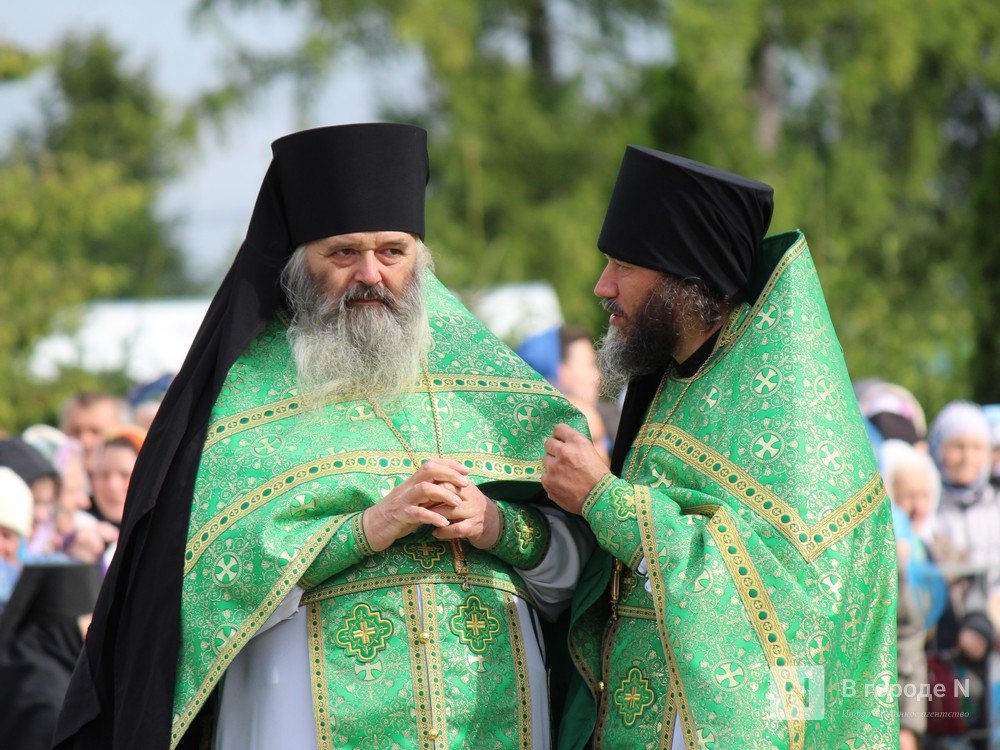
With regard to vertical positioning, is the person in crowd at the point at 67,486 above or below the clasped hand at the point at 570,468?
above

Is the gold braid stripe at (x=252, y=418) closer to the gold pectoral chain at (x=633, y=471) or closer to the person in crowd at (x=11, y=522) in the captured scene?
the gold pectoral chain at (x=633, y=471)

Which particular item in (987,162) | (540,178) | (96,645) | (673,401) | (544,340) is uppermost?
(540,178)

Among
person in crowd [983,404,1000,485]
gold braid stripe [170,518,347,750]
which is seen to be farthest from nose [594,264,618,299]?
person in crowd [983,404,1000,485]

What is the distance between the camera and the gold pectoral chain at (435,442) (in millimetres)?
4023

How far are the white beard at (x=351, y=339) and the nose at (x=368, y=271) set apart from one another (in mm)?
26

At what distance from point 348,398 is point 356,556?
0.57 metres

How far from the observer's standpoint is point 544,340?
811cm

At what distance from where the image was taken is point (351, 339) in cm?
418

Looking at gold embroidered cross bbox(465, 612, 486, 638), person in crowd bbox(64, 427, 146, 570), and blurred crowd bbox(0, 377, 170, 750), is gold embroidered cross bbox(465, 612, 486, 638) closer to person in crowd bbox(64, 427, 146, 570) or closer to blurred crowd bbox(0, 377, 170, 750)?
blurred crowd bbox(0, 377, 170, 750)

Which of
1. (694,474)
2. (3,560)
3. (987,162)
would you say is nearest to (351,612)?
(694,474)

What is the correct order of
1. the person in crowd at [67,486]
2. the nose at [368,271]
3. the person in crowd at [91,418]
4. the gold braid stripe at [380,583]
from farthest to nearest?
the person in crowd at [91,418] → the person in crowd at [67,486] → the nose at [368,271] → the gold braid stripe at [380,583]

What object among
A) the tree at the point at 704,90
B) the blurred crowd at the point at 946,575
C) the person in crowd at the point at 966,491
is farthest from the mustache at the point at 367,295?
the tree at the point at 704,90

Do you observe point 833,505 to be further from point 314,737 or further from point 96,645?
point 96,645

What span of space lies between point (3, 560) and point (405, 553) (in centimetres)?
290
